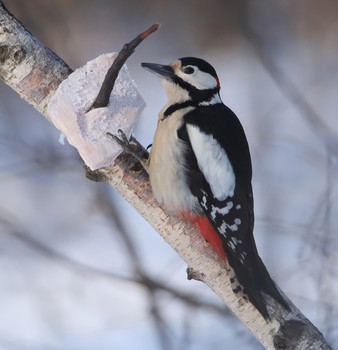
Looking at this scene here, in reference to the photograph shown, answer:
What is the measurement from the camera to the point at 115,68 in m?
1.29

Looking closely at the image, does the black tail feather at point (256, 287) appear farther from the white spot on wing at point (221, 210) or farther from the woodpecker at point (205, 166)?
the white spot on wing at point (221, 210)

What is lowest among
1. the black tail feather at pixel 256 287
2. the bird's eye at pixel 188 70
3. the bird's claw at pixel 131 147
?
the black tail feather at pixel 256 287

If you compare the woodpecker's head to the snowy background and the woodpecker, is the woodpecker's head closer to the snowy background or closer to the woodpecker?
the woodpecker

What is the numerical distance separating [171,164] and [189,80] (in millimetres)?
216

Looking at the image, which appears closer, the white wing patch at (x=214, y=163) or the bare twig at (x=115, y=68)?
the bare twig at (x=115, y=68)

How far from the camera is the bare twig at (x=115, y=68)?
1264 millimetres

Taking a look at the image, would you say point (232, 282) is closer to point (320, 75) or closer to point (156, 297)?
point (156, 297)

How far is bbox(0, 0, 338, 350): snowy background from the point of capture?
8.63 feet

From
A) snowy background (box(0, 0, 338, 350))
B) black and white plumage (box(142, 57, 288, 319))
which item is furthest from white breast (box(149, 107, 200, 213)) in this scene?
snowy background (box(0, 0, 338, 350))

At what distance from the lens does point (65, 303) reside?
9.21 ft

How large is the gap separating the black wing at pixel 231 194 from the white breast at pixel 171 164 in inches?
0.6

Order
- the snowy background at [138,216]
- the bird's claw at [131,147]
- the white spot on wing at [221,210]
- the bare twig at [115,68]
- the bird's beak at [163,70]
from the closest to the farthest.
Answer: the bare twig at [115,68], the bird's claw at [131,147], the white spot on wing at [221,210], the bird's beak at [163,70], the snowy background at [138,216]

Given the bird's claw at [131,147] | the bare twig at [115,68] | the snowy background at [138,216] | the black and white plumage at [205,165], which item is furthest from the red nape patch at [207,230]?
the snowy background at [138,216]

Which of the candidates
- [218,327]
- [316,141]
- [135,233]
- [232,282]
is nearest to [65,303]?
[135,233]
